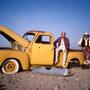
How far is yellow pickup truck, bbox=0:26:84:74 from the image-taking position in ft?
30.4

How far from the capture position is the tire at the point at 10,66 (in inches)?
361

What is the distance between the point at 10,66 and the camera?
9.27 metres

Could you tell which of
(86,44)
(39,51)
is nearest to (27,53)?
(39,51)

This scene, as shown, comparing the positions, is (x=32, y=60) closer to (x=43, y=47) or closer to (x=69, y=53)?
(x=43, y=47)

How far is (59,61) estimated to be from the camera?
10.3 meters

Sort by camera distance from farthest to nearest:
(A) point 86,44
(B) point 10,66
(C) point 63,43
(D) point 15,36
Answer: (A) point 86,44, (C) point 63,43, (D) point 15,36, (B) point 10,66

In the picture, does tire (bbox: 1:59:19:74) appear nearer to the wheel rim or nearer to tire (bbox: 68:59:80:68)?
the wheel rim

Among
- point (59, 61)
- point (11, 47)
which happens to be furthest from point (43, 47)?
point (11, 47)

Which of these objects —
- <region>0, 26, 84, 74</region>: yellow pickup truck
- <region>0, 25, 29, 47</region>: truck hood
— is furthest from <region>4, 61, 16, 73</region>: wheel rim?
<region>0, 25, 29, 47</region>: truck hood

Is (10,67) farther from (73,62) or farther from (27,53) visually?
(73,62)

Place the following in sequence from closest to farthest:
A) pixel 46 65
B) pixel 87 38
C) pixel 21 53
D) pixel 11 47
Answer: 1. pixel 21 53
2. pixel 46 65
3. pixel 11 47
4. pixel 87 38

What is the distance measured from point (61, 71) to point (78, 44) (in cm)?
260

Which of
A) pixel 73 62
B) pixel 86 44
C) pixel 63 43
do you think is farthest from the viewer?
pixel 73 62

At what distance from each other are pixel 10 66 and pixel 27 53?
3.04ft
